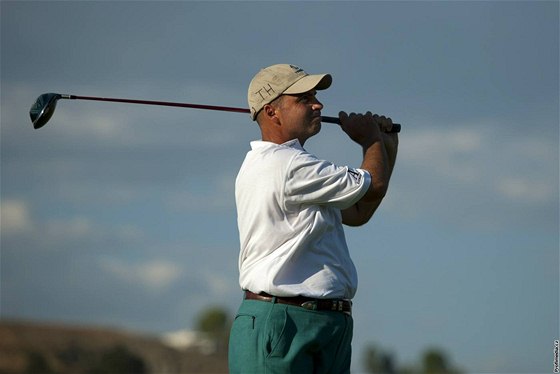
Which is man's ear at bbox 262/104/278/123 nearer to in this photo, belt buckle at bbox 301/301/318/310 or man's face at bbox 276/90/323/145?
man's face at bbox 276/90/323/145

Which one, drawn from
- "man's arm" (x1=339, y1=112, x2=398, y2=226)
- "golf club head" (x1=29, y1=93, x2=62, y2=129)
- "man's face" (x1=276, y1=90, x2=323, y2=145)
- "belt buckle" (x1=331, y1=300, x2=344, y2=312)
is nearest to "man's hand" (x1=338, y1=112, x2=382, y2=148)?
"man's arm" (x1=339, y1=112, x2=398, y2=226)

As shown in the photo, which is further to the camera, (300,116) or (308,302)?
(300,116)

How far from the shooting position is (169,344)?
1024 inches

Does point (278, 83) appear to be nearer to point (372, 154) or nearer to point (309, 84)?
point (309, 84)

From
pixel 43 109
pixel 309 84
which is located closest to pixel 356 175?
pixel 309 84

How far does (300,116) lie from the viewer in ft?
20.9

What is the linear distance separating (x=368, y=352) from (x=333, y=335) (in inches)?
646

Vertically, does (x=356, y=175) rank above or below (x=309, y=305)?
above

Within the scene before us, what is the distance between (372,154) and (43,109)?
1935mm

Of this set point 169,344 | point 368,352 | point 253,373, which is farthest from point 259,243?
point 169,344

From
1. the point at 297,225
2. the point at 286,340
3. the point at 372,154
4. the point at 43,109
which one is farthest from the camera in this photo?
the point at 43,109

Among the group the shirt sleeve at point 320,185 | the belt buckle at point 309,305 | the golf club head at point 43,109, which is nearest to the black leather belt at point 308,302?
the belt buckle at point 309,305

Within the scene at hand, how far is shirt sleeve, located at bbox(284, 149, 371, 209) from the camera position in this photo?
20.0 feet

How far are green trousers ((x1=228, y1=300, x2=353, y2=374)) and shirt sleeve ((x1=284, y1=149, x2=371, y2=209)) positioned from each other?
532 mm
